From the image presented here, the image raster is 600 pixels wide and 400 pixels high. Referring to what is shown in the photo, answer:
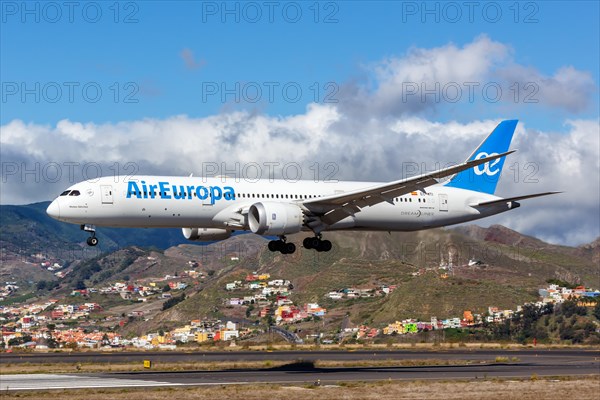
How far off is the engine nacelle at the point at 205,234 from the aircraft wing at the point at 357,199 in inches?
286

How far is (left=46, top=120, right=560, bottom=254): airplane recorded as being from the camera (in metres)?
59.0

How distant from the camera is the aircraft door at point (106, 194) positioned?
58.9 meters

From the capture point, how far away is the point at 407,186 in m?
61.2

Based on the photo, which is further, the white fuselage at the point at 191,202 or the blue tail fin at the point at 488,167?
the blue tail fin at the point at 488,167

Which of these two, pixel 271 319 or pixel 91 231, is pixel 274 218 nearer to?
pixel 91 231

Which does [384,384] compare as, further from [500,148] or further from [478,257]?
[478,257]

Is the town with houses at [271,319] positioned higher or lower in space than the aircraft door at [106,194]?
lower

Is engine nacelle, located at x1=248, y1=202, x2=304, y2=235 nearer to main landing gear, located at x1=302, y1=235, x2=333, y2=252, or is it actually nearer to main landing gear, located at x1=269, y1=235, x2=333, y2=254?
main landing gear, located at x1=269, y1=235, x2=333, y2=254

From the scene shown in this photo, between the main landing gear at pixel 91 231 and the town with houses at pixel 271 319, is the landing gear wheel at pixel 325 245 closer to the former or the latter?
the main landing gear at pixel 91 231

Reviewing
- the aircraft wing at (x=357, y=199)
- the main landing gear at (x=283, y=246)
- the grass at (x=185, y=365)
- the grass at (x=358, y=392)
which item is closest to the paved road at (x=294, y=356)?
the grass at (x=185, y=365)

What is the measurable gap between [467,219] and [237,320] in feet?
349

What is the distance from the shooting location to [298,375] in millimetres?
57906

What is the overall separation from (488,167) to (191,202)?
1109 inches

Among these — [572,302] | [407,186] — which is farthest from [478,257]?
[407,186]
